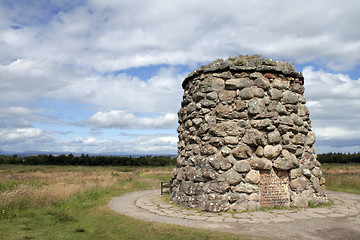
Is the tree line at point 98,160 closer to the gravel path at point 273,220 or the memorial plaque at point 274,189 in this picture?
the memorial plaque at point 274,189

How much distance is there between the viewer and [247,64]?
29.8 ft

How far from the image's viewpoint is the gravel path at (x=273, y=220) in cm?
588

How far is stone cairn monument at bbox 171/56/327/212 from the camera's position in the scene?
831 cm

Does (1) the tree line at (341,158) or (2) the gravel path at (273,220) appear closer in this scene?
(2) the gravel path at (273,220)

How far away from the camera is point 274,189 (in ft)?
28.0

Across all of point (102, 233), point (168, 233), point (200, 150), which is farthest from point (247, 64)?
point (102, 233)

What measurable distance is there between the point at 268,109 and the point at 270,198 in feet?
9.09

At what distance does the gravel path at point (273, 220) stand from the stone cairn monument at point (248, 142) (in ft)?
1.89

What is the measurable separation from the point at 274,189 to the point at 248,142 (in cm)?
168

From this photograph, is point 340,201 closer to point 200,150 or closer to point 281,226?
A: point 281,226

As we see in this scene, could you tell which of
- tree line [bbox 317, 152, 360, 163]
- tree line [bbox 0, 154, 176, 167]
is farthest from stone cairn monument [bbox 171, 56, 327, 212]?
tree line [bbox 317, 152, 360, 163]

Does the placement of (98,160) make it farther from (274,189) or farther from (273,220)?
(273,220)

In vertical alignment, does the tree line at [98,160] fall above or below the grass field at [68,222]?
above

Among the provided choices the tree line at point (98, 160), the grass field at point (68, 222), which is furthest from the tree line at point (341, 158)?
the grass field at point (68, 222)
